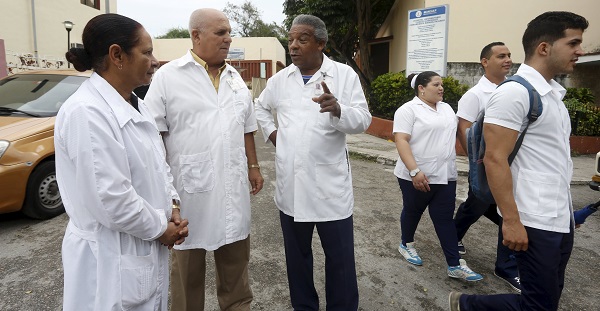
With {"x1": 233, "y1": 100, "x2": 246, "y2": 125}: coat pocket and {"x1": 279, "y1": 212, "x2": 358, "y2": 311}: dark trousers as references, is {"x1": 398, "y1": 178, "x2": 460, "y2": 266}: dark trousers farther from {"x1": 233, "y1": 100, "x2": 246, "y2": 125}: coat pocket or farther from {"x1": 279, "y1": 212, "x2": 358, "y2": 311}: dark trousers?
{"x1": 233, "y1": 100, "x2": 246, "y2": 125}: coat pocket

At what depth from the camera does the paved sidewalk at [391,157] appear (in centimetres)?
690

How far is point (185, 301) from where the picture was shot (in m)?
2.41

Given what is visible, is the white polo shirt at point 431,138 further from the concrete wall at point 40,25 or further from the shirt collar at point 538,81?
the concrete wall at point 40,25

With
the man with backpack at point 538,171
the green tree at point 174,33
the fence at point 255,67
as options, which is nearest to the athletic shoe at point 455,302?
the man with backpack at point 538,171

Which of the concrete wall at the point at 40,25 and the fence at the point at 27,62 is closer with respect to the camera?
the fence at the point at 27,62

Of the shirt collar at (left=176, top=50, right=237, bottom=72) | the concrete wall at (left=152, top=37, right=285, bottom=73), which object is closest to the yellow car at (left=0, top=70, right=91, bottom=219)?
the shirt collar at (left=176, top=50, right=237, bottom=72)

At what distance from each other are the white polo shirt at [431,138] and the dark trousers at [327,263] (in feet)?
3.64

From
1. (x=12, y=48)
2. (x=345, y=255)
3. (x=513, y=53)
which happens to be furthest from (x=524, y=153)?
(x=12, y=48)

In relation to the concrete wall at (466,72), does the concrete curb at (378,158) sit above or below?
below

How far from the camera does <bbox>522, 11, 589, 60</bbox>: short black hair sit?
2033 millimetres

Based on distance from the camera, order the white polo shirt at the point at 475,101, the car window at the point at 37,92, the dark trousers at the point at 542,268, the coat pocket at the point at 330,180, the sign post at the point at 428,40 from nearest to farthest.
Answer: the dark trousers at the point at 542,268
the coat pocket at the point at 330,180
the white polo shirt at the point at 475,101
the car window at the point at 37,92
the sign post at the point at 428,40

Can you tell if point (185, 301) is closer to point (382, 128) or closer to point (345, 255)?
point (345, 255)

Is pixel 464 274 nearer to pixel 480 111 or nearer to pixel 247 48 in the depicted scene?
pixel 480 111

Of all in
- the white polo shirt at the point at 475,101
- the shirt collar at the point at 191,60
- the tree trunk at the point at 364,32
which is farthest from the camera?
the tree trunk at the point at 364,32
